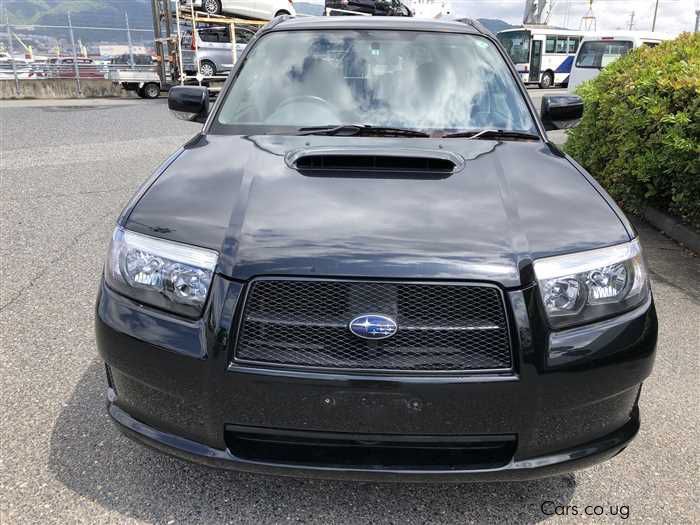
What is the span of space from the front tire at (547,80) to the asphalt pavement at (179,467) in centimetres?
2961

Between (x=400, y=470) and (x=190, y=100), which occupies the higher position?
(x=190, y=100)

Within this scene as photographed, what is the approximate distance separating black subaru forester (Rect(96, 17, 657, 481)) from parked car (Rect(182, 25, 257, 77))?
59.4 feet

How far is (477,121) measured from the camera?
3.15 m

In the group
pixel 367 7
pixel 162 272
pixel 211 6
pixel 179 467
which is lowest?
pixel 179 467

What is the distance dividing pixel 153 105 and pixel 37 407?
1606 cm

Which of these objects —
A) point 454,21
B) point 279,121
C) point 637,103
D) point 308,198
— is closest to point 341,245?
point 308,198

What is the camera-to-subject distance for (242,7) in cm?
1902

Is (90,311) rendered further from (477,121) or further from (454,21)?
(454,21)

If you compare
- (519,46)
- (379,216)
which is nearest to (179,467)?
(379,216)

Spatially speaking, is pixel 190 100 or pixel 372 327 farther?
pixel 190 100

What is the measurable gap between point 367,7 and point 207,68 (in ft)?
21.3

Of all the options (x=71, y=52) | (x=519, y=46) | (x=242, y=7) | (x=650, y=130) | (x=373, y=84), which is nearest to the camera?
(x=373, y=84)

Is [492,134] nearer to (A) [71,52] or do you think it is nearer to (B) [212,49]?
(B) [212,49]

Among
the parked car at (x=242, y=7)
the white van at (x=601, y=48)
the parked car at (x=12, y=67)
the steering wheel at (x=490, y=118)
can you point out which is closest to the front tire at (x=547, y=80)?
the white van at (x=601, y=48)
